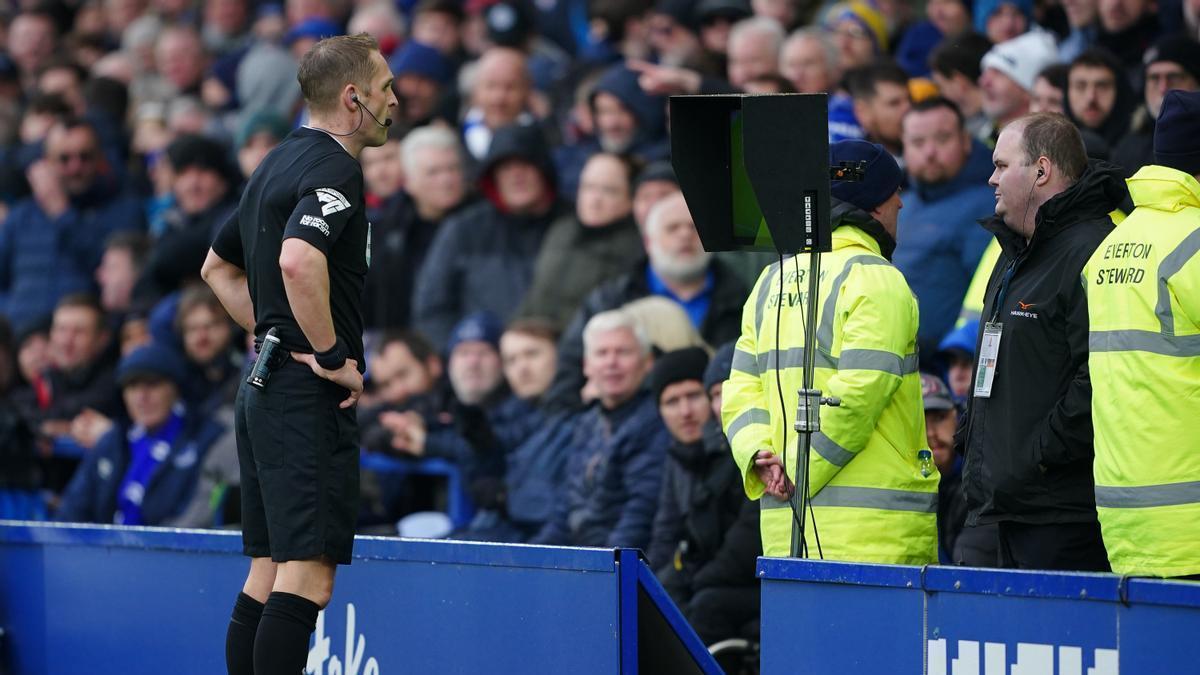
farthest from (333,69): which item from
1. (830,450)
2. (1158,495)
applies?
(1158,495)

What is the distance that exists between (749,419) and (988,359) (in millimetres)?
791

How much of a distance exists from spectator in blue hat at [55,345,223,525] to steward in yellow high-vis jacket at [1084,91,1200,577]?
6.28 metres

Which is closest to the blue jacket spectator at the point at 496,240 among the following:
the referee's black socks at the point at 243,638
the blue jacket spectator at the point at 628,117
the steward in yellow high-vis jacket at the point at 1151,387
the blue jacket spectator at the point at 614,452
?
the blue jacket spectator at the point at 628,117

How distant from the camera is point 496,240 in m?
10.4

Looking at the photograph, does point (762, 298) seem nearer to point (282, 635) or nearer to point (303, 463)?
point (303, 463)

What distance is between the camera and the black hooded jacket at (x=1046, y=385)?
206 inches

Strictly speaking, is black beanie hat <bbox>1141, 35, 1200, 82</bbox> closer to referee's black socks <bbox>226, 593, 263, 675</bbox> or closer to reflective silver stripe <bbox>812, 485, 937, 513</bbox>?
reflective silver stripe <bbox>812, 485, 937, 513</bbox>

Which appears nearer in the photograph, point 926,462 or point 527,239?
point 926,462

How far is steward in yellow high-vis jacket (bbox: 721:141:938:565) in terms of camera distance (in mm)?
5445

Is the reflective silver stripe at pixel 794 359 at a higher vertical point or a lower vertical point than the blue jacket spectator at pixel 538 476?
higher

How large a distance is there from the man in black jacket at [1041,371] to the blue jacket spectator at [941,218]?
223cm

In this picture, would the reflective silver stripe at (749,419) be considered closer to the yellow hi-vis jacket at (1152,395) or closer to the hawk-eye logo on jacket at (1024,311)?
Result: the hawk-eye logo on jacket at (1024,311)

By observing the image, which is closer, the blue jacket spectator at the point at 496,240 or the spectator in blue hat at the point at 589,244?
the spectator in blue hat at the point at 589,244

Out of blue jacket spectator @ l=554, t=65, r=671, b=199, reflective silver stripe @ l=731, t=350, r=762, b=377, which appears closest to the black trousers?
reflective silver stripe @ l=731, t=350, r=762, b=377
